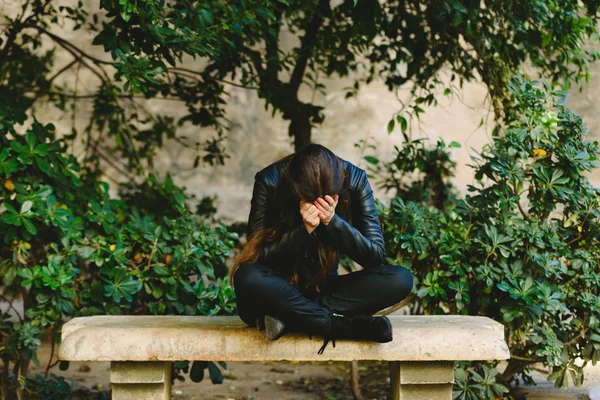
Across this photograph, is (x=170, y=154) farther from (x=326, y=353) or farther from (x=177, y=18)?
(x=326, y=353)

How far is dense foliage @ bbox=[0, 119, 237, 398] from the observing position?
3.77 metres

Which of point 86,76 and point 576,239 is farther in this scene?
point 86,76

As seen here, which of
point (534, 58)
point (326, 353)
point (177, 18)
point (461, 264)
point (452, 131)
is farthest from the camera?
point (452, 131)

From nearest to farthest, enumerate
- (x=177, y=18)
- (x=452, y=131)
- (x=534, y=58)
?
(x=177, y=18)
(x=534, y=58)
(x=452, y=131)

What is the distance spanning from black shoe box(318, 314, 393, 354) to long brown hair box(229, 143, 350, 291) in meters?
0.25

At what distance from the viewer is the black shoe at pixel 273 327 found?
2965 mm

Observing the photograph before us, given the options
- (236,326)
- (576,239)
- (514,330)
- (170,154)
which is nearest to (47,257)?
(236,326)

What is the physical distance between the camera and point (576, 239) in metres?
3.90

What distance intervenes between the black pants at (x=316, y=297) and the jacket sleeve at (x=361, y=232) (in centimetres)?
8

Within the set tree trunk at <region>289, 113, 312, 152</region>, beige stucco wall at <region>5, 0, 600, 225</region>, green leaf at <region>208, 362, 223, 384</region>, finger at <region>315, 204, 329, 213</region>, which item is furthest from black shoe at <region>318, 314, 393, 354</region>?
beige stucco wall at <region>5, 0, 600, 225</region>

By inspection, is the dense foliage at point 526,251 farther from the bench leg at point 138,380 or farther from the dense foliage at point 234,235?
the bench leg at point 138,380

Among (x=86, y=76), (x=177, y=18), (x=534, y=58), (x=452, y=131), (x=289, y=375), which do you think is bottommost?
(x=289, y=375)

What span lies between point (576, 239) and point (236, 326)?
71.9 inches

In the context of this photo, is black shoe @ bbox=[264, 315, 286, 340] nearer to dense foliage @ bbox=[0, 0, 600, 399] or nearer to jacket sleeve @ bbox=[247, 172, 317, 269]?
jacket sleeve @ bbox=[247, 172, 317, 269]
